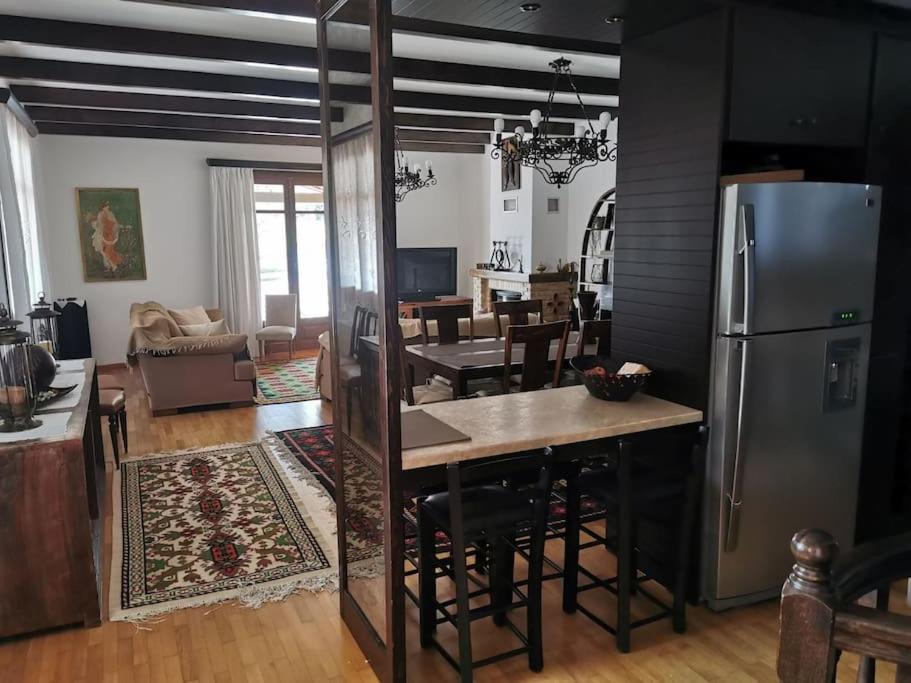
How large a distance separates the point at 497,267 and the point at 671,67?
649 cm

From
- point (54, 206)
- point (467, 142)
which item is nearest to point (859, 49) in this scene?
point (467, 142)

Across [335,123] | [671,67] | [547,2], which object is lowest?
[335,123]

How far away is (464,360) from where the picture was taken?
14.8ft

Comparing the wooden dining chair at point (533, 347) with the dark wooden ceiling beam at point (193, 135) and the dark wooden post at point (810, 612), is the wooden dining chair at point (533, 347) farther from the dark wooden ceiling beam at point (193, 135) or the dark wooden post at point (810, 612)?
the dark wooden ceiling beam at point (193, 135)

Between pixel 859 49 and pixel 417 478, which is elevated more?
pixel 859 49

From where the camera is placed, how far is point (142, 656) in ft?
8.42

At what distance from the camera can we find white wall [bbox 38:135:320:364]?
791cm

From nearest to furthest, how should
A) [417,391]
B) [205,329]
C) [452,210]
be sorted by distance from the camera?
[417,391]
[205,329]
[452,210]

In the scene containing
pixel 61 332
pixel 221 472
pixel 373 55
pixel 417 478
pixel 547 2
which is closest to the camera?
pixel 373 55

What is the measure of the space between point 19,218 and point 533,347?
13.1 feet

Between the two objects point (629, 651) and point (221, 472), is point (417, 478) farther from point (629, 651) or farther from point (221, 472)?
point (221, 472)

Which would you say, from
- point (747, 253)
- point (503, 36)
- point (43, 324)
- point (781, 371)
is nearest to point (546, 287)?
point (503, 36)

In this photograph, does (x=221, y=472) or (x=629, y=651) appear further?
(x=221, y=472)

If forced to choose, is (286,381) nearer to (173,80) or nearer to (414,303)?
(414,303)
